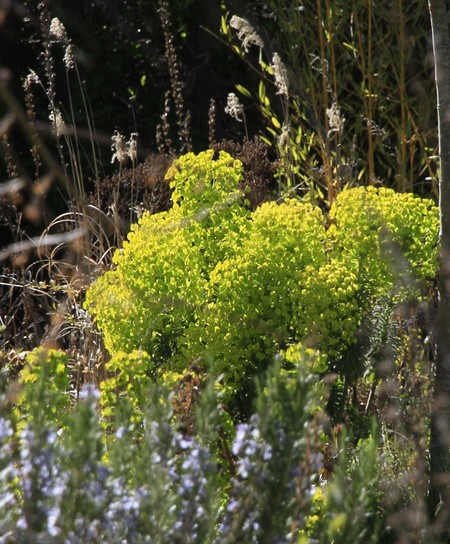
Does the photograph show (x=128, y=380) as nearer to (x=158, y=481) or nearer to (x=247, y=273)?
(x=247, y=273)

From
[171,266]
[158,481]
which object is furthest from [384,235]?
[158,481]

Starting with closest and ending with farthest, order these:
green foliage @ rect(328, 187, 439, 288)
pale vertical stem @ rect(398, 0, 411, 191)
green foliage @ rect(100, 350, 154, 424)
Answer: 1. green foliage @ rect(100, 350, 154, 424)
2. green foliage @ rect(328, 187, 439, 288)
3. pale vertical stem @ rect(398, 0, 411, 191)

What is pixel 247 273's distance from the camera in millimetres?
3201

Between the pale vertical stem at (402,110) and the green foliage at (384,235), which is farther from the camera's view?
the pale vertical stem at (402,110)

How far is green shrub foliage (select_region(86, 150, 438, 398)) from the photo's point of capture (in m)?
3.22

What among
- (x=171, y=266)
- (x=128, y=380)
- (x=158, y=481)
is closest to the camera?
(x=158, y=481)

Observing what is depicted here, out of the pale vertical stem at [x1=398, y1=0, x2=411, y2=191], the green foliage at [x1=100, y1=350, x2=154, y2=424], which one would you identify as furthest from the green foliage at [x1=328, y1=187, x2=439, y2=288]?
the pale vertical stem at [x1=398, y1=0, x2=411, y2=191]

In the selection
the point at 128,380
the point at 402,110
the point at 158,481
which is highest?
the point at 158,481

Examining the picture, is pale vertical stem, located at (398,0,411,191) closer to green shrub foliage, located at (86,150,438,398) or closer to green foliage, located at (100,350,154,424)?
green shrub foliage, located at (86,150,438,398)

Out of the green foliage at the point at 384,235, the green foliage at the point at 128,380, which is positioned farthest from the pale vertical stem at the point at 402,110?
the green foliage at the point at 128,380

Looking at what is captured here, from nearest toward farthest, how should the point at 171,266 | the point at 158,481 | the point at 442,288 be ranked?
the point at 158,481
the point at 442,288
the point at 171,266

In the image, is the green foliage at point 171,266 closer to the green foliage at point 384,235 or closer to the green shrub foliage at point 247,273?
the green shrub foliage at point 247,273

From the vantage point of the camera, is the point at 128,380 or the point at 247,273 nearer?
the point at 128,380

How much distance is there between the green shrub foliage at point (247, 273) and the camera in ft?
10.6
